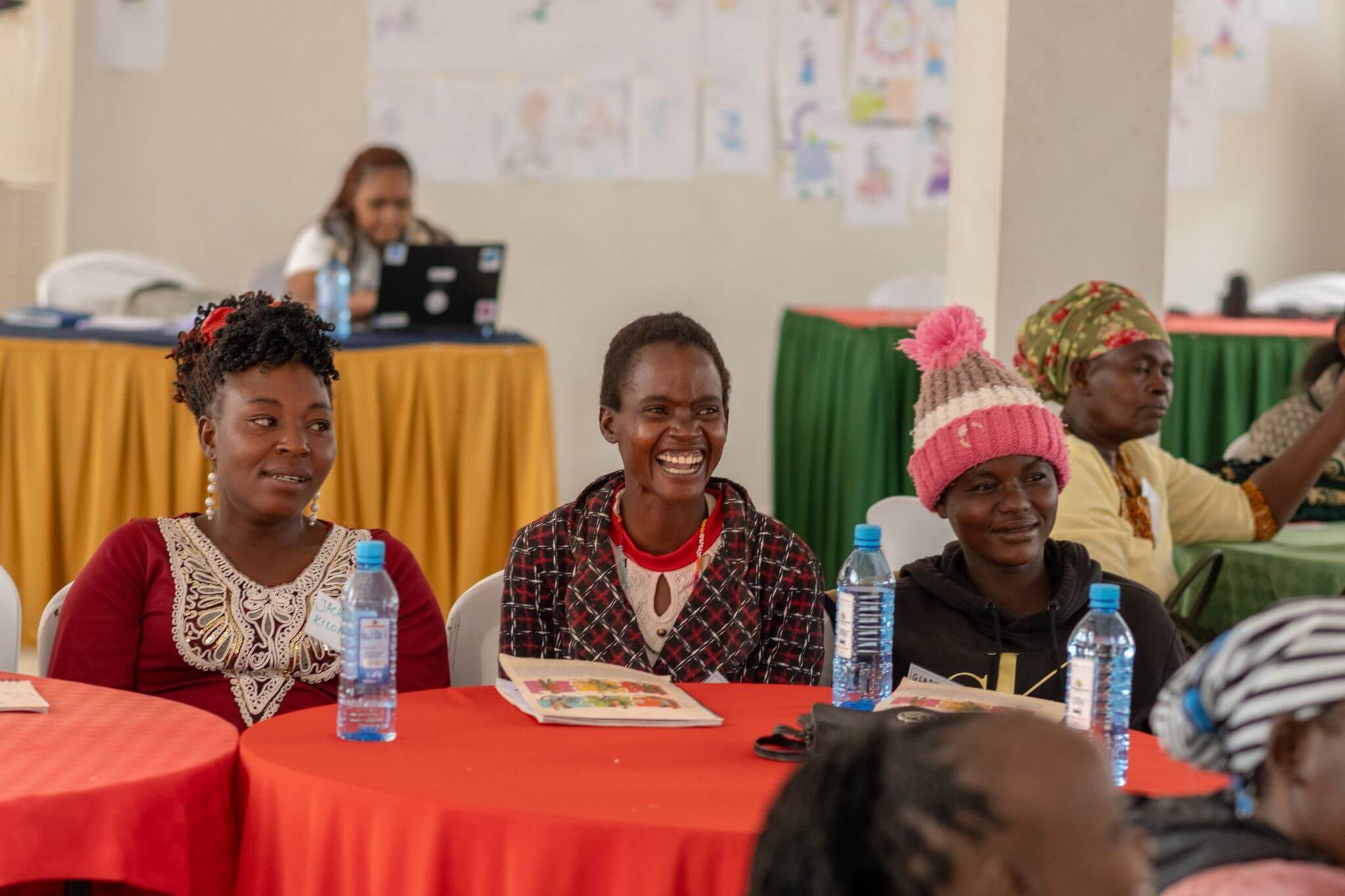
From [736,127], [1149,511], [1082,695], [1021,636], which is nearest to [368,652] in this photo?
[1082,695]

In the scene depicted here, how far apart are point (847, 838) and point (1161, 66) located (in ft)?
13.1

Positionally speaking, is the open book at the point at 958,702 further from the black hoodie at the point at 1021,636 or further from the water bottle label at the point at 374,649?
the water bottle label at the point at 374,649

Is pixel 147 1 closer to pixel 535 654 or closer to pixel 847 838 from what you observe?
pixel 535 654

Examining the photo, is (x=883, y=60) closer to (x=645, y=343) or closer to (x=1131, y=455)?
(x=1131, y=455)

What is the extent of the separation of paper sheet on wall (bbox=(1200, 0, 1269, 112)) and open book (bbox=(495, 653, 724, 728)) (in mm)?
7274

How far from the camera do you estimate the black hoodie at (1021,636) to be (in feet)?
8.34

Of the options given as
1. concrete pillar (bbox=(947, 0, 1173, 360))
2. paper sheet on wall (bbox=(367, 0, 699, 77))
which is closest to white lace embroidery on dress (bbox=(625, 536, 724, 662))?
concrete pillar (bbox=(947, 0, 1173, 360))

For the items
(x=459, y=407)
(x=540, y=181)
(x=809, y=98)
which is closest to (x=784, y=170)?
(x=809, y=98)

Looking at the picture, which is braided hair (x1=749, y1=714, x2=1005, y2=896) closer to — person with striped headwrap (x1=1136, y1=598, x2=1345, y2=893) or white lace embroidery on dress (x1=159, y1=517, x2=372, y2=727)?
person with striped headwrap (x1=1136, y1=598, x2=1345, y2=893)

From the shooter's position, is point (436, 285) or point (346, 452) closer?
point (346, 452)

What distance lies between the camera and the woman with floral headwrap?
3.45 m

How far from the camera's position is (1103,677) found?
2154mm

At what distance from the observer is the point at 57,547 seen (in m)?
5.15

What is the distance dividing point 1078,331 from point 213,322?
6.61ft
